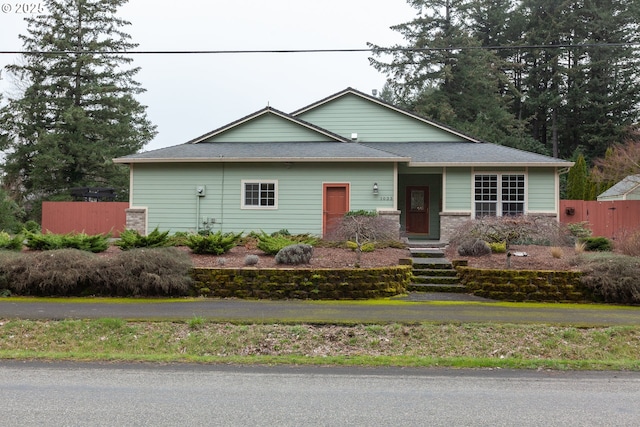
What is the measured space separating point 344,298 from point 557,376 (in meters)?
4.97

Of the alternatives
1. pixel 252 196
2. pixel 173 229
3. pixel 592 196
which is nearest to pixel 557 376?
pixel 252 196

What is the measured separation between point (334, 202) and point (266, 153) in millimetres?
2977

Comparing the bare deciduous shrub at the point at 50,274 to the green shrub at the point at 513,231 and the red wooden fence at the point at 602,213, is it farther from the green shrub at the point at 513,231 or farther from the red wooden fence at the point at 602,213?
the red wooden fence at the point at 602,213

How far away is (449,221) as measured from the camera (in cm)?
1762

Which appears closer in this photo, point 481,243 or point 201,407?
point 201,407

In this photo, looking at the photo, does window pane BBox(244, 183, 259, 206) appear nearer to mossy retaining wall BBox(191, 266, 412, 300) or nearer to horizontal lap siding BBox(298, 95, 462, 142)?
horizontal lap siding BBox(298, 95, 462, 142)

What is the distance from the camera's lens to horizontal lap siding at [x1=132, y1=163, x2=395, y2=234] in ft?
56.6

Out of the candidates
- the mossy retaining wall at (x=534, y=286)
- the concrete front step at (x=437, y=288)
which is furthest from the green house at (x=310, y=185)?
the mossy retaining wall at (x=534, y=286)

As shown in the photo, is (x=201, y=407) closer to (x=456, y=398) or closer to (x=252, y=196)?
(x=456, y=398)

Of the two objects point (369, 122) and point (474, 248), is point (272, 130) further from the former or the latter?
point (474, 248)

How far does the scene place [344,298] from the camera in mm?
10258

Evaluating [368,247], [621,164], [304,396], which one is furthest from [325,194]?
[621,164]

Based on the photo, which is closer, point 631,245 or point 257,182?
point 631,245

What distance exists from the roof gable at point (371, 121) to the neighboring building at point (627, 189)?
39.5ft
